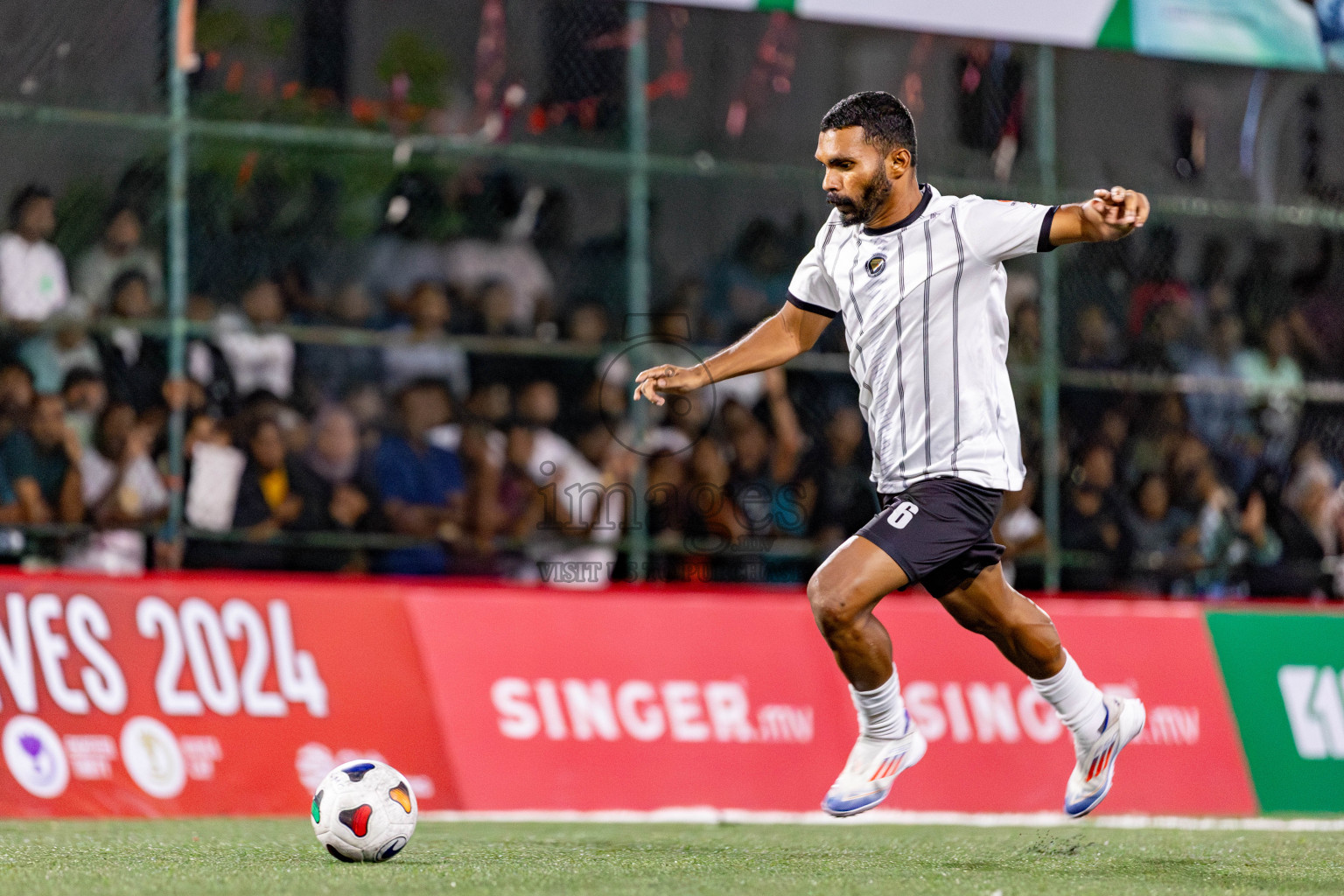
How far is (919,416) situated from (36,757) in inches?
165

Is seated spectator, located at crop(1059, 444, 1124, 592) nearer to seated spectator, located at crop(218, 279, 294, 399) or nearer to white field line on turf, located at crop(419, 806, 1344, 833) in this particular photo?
white field line on turf, located at crop(419, 806, 1344, 833)

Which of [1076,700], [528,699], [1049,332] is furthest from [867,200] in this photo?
[1049,332]

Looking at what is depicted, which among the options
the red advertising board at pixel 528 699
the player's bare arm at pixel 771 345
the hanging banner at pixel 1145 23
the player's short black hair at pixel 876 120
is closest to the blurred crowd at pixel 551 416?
the red advertising board at pixel 528 699

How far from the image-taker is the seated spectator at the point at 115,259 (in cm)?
969

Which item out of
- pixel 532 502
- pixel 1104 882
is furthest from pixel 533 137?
pixel 1104 882

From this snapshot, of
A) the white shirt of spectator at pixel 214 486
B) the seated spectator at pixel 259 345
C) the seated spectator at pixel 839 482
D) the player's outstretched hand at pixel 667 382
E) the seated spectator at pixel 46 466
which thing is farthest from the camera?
the seated spectator at pixel 839 482

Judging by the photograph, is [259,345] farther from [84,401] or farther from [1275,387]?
[1275,387]

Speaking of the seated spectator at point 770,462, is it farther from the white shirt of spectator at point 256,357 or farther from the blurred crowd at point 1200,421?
the white shirt of spectator at point 256,357

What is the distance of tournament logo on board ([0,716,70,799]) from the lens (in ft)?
25.9

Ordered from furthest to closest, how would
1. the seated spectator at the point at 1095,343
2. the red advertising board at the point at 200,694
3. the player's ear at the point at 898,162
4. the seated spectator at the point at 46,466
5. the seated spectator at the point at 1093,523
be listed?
the seated spectator at the point at 1095,343 < the seated spectator at the point at 1093,523 < the seated spectator at the point at 46,466 < the red advertising board at the point at 200,694 < the player's ear at the point at 898,162

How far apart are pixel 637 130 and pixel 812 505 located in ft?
7.57

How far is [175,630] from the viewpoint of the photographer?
827cm

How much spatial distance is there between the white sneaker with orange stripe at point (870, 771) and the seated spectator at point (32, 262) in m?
5.43

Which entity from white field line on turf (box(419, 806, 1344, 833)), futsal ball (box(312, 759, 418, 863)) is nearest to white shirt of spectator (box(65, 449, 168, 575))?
white field line on turf (box(419, 806, 1344, 833))
